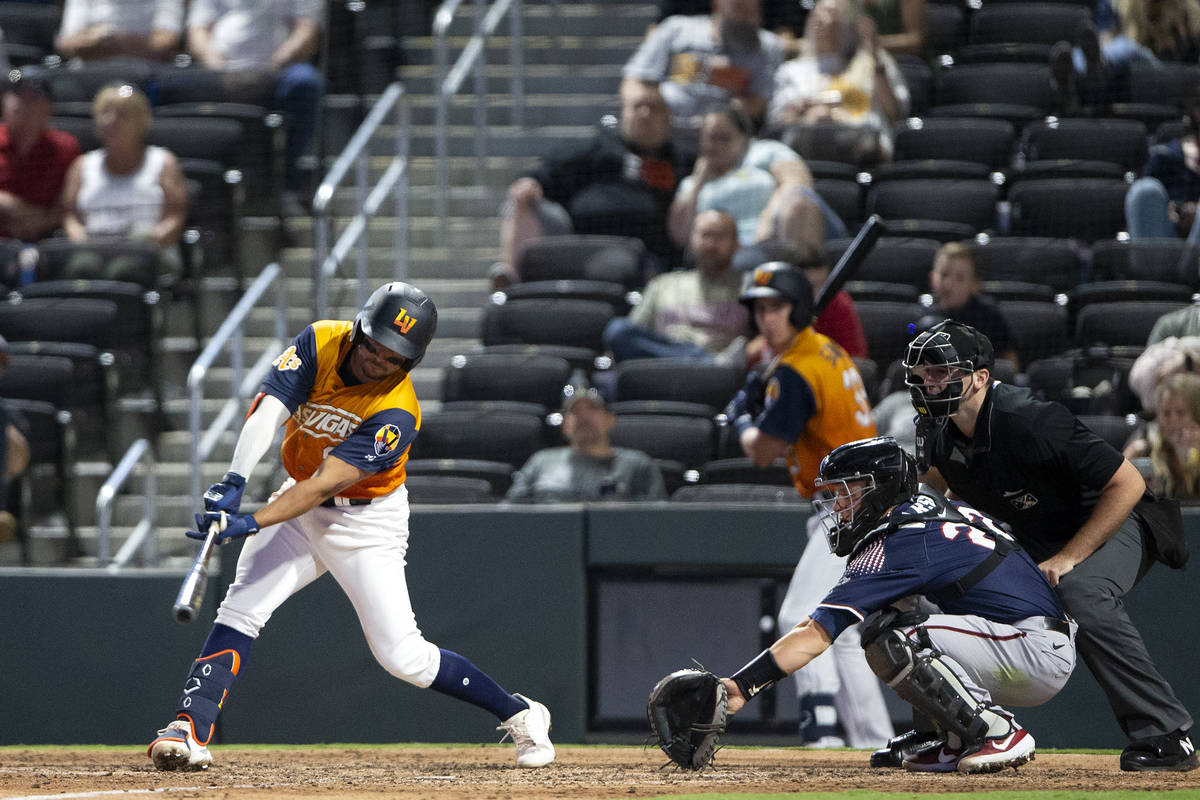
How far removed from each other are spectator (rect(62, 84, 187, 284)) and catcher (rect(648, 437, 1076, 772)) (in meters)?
4.94

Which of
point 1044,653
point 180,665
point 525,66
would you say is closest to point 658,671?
point 180,665

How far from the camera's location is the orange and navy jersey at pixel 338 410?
5.22 meters

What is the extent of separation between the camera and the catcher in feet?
15.5

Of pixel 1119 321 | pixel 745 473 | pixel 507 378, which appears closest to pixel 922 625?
pixel 745 473

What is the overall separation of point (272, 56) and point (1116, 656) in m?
6.39

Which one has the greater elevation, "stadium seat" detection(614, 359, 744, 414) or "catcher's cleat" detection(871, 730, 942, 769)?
"stadium seat" detection(614, 359, 744, 414)

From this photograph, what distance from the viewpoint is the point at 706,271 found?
26.4 feet

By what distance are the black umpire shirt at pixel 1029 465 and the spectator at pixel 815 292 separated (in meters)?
2.01

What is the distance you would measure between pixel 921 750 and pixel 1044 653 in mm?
576

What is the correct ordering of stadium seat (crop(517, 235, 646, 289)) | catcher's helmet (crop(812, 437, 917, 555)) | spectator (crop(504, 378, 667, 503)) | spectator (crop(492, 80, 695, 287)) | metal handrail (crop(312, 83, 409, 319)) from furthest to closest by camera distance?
spectator (crop(492, 80, 695, 287))
stadium seat (crop(517, 235, 646, 289))
metal handrail (crop(312, 83, 409, 319))
spectator (crop(504, 378, 667, 503))
catcher's helmet (crop(812, 437, 917, 555))

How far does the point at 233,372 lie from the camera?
8.17 m

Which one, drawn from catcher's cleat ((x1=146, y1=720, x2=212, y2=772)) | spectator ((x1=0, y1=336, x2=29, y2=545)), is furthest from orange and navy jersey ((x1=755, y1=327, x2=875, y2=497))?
spectator ((x1=0, y1=336, x2=29, y2=545))

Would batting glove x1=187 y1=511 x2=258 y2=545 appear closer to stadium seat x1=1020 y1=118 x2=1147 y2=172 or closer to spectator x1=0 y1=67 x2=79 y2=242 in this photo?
spectator x1=0 y1=67 x2=79 y2=242

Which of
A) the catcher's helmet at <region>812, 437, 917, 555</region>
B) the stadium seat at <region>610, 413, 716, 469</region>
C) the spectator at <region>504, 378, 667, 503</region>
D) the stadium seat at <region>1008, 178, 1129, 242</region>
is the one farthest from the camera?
the stadium seat at <region>1008, 178, 1129, 242</region>
